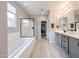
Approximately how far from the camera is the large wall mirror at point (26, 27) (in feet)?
25.9

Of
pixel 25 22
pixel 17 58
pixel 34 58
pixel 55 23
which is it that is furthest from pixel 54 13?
pixel 17 58

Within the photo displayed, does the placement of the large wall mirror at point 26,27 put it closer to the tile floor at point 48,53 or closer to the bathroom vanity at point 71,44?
the tile floor at point 48,53

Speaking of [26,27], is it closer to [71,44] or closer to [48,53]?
[48,53]

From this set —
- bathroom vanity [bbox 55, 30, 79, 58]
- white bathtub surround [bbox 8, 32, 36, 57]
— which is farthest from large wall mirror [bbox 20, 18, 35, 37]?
bathroom vanity [bbox 55, 30, 79, 58]

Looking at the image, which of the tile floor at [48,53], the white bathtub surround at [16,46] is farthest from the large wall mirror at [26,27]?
the tile floor at [48,53]

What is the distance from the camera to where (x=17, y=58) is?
7.75 ft

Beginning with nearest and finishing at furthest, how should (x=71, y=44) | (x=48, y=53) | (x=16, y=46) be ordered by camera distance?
(x=71, y=44)
(x=48, y=53)
(x=16, y=46)

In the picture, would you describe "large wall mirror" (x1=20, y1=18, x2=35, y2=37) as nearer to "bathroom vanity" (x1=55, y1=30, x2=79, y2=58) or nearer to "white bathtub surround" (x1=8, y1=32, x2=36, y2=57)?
"white bathtub surround" (x1=8, y1=32, x2=36, y2=57)

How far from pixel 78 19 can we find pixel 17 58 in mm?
3463

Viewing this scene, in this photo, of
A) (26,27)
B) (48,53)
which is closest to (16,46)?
(48,53)

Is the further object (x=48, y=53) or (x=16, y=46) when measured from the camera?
(x=16, y=46)

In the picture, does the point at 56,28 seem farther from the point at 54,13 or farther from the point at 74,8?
the point at 74,8

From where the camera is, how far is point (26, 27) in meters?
8.09

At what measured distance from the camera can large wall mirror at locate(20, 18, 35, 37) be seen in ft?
25.9
